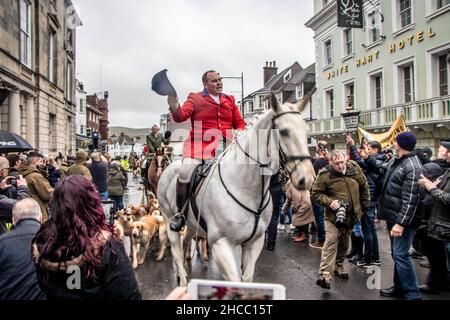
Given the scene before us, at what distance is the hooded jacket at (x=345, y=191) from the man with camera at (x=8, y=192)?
4251 millimetres

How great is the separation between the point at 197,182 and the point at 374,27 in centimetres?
2089

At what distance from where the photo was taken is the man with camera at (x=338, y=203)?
5539 mm

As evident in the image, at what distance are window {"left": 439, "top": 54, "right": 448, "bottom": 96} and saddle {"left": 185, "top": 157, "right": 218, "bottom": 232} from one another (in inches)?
655

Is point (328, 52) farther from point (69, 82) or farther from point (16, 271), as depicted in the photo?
point (16, 271)

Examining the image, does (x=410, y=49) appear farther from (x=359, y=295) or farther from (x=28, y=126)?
(x=28, y=126)

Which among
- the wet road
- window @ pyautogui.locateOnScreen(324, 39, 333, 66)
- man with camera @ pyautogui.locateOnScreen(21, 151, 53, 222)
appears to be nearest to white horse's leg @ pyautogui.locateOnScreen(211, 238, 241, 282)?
the wet road

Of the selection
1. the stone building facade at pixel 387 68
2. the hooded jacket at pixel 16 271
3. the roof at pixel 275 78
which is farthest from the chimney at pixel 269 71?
the hooded jacket at pixel 16 271

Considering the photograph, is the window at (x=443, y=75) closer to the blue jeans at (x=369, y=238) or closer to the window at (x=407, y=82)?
the window at (x=407, y=82)

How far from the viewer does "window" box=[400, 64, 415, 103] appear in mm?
19422

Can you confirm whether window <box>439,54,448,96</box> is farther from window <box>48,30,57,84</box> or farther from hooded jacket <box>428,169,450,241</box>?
window <box>48,30,57,84</box>

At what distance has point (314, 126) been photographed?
28.5m

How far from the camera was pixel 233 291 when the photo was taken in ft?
5.37

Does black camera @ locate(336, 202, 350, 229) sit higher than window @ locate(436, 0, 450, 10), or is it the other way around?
window @ locate(436, 0, 450, 10)
